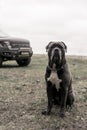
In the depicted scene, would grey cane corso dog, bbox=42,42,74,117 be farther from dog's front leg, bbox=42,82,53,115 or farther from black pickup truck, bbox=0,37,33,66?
black pickup truck, bbox=0,37,33,66

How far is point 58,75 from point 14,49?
832 centimetres

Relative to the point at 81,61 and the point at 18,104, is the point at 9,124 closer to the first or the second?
the point at 18,104

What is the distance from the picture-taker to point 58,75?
787cm

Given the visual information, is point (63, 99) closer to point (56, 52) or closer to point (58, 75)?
point (58, 75)

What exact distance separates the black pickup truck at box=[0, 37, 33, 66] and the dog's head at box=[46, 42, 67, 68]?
26.9ft

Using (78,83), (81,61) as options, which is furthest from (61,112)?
(81,61)

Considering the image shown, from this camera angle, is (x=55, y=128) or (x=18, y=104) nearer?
(x=55, y=128)

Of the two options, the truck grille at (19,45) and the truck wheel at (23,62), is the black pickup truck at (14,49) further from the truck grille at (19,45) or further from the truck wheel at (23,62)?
the truck wheel at (23,62)

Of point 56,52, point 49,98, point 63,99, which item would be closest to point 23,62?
point 49,98

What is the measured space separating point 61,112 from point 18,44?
8.29 meters

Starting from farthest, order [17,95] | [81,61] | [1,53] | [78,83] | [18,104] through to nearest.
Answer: [81,61] < [1,53] < [78,83] < [17,95] < [18,104]

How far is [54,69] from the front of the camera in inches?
308

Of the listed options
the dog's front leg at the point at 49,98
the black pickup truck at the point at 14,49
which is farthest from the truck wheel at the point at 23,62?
the dog's front leg at the point at 49,98

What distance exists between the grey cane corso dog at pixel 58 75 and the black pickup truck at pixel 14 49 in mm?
7844
